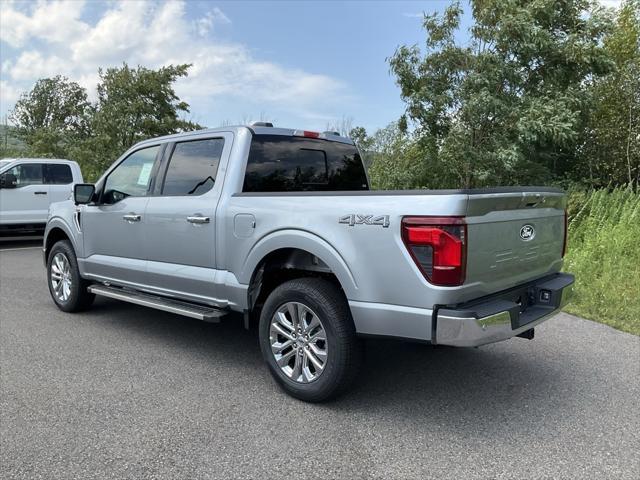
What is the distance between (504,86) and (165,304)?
980 cm

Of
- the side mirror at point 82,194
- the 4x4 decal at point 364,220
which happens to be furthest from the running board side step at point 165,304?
the 4x4 decal at point 364,220

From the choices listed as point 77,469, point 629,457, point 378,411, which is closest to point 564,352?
point 629,457

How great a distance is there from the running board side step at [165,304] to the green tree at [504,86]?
8131mm

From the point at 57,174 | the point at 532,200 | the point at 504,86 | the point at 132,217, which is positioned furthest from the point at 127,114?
the point at 532,200

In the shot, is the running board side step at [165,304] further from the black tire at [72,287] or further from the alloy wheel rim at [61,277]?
the alloy wheel rim at [61,277]

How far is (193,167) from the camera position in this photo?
457 centimetres

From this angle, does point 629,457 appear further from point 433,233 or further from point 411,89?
point 411,89

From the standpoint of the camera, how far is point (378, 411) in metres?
3.51

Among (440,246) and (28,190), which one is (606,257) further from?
(28,190)

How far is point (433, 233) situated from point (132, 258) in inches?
125

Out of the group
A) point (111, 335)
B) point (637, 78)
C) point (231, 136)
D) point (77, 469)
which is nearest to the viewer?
point (77, 469)

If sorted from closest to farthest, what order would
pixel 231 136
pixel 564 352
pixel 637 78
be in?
1. pixel 231 136
2. pixel 564 352
3. pixel 637 78

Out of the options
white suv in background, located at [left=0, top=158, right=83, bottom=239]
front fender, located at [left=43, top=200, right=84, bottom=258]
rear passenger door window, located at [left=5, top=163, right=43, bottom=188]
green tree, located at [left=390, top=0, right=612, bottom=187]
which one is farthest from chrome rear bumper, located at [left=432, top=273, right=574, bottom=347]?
rear passenger door window, located at [left=5, top=163, right=43, bottom=188]

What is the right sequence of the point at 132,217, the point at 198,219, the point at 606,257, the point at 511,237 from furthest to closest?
1. the point at 606,257
2. the point at 132,217
3. the point at 198,219
4. the point at 511,237
